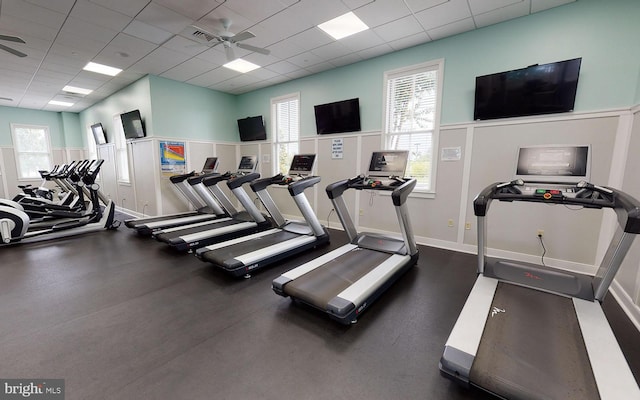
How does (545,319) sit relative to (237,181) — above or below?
below

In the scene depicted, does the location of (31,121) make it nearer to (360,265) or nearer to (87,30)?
(87,30)

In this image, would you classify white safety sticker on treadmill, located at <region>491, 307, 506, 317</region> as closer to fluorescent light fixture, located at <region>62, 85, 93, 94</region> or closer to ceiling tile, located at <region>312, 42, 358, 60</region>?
ceiling tile, located at <region>312, 42, 358, 60</region>

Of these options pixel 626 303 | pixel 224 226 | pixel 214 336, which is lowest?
pixel 214 336

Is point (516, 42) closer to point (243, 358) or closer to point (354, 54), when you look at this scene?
point (354, 54)

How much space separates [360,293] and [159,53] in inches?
213

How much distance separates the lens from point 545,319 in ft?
6.53

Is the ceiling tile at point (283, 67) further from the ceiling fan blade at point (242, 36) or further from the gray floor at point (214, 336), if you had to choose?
the gray floor at point (214, 336)

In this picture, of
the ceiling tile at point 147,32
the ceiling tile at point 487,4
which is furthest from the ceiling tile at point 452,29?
the ceiling tile at point 147,32

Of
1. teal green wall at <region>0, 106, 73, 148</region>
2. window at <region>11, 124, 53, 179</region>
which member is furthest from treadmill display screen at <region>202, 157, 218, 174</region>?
window at <region>11, 124, 53, 179</region>

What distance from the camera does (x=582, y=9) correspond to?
10.2ft

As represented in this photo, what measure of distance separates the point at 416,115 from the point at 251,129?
14.5 feet

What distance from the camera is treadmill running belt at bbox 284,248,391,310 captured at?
2381 mm

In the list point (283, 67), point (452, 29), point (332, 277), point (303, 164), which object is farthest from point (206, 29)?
point (332, 277)

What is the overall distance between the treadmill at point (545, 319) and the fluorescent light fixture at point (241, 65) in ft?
16.3
